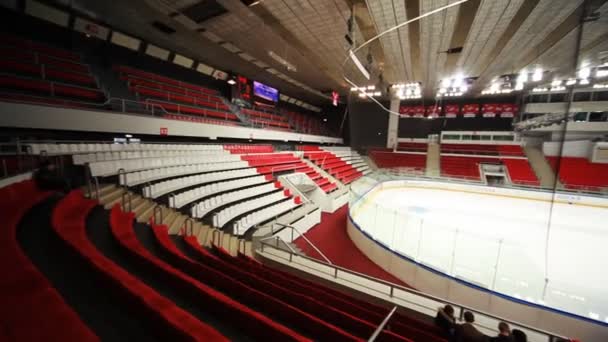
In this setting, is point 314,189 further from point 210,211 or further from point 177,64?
point 177,64

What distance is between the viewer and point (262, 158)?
9469 millimetres

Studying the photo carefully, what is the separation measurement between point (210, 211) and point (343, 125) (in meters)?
15.8

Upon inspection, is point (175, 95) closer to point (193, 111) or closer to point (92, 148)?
point (193, 111)

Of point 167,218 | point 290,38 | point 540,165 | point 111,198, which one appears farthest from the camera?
point 540,165

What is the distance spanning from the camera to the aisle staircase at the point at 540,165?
30.8ft

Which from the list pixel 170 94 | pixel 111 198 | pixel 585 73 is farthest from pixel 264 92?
pixel 585 73

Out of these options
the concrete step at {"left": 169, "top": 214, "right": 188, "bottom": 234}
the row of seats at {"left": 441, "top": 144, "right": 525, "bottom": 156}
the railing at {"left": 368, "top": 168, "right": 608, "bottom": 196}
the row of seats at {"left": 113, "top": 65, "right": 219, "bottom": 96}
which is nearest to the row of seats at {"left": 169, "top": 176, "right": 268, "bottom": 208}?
the concrete step at {"left": 169, "top": 214, "right": 188, "bottom": 234}

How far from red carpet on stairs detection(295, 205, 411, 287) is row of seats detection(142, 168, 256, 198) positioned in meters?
2.96

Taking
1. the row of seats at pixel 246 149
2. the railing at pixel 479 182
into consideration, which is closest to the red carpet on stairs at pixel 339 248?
the row of seats at pixel 246 149

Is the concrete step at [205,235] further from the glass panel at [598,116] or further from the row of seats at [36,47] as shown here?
the glass panel at [598,116]

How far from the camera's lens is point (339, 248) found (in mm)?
5547

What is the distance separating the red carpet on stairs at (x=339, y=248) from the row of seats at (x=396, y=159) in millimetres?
9568

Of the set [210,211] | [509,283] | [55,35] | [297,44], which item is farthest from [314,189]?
[55,35]

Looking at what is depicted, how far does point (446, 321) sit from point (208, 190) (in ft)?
17.3
